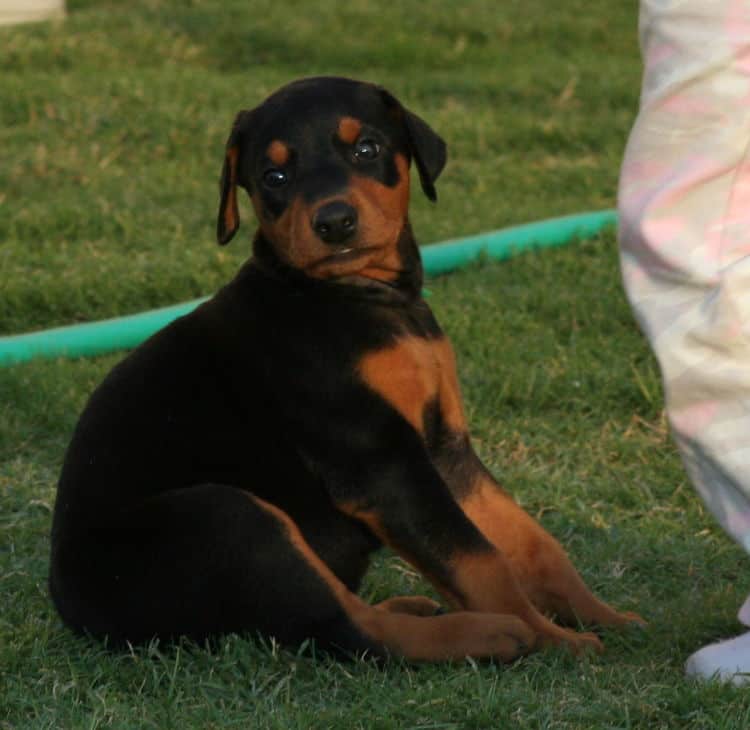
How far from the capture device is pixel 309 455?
376cm

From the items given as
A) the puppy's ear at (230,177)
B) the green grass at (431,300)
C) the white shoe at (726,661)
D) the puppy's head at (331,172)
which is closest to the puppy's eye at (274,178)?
the puppy's head at (331,172)

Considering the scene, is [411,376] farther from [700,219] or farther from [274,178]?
[700,219]

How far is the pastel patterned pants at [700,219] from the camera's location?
309 cm

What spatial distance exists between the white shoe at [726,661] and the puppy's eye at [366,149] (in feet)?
4.45

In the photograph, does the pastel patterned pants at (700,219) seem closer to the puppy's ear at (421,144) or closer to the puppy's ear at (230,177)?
the puppy's ear at (421,144)

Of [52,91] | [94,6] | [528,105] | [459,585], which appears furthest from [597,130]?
[459,585]

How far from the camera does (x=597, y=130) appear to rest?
9.66 m

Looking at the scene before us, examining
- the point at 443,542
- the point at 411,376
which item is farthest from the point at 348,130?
the point at 443,542

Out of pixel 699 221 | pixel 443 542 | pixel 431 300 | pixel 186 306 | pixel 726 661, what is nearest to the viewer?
pixel 699 221

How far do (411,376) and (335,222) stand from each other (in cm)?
39

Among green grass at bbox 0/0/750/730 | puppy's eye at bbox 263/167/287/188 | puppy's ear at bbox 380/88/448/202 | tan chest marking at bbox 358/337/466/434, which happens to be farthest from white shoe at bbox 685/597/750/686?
puppy's eye at bbox 263/167/287/188

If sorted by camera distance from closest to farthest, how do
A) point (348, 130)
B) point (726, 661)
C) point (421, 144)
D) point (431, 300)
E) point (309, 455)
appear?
point (726, 661) → point (309, 455) → point (348, 130) → point (421, 144) → point (431, 300)

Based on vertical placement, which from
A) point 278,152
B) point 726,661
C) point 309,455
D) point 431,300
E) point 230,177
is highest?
point 278,152

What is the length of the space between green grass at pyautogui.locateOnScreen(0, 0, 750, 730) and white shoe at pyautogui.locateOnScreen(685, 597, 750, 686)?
0.25ft
